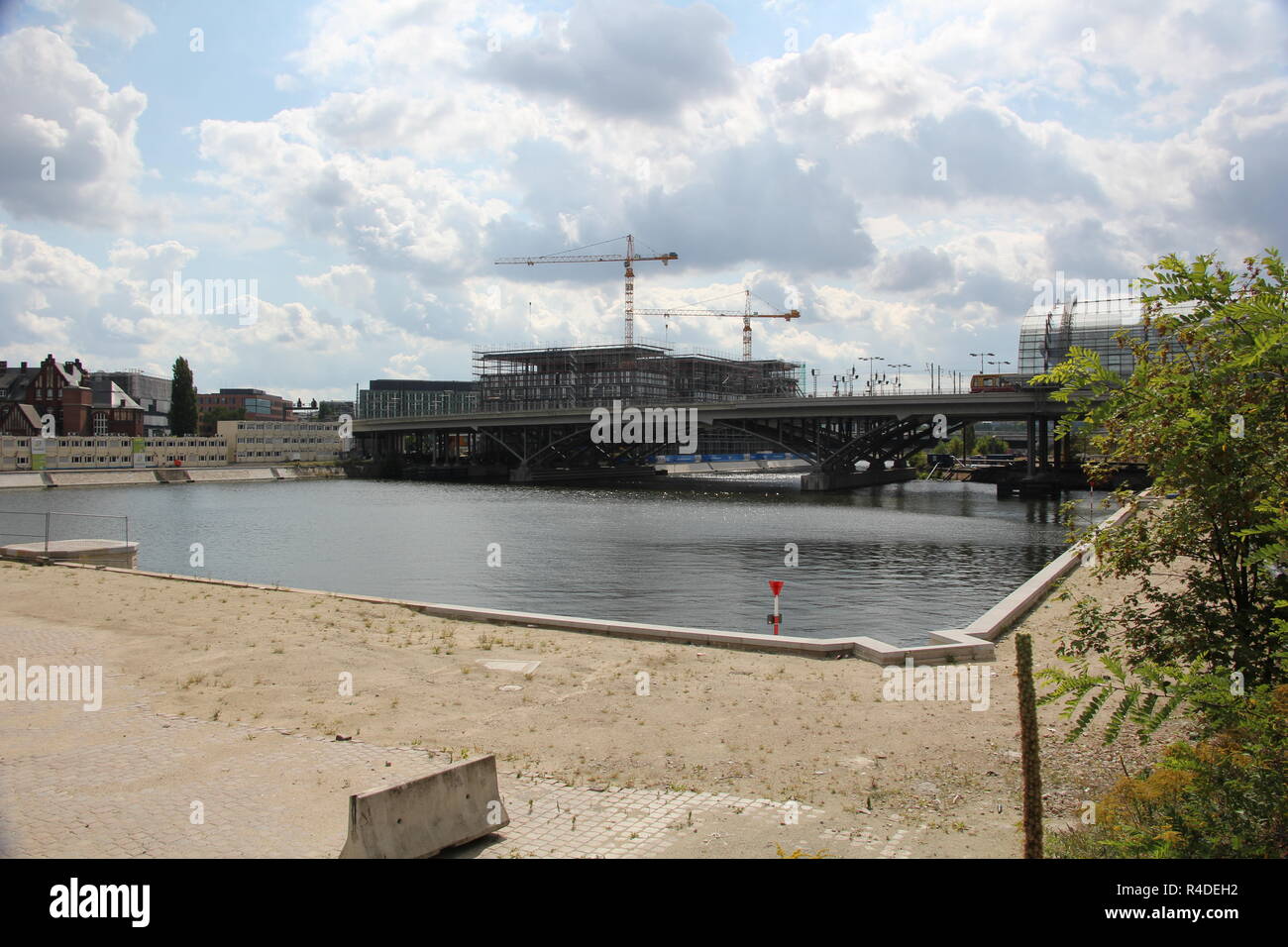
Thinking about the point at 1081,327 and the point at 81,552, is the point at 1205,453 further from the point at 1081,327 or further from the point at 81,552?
the point at 1081,327

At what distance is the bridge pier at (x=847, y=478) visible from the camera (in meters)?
93.1

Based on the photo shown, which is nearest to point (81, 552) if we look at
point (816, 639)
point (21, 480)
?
point (816, 639)

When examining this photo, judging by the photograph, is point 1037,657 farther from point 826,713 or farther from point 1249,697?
point 1249,697

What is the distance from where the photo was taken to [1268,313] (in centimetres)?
698

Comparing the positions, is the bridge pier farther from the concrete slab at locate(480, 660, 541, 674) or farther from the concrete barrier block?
the concrete barrier block

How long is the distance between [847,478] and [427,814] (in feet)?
304

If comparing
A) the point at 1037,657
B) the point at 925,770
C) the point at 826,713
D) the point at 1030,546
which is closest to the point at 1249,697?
the point at 925,770

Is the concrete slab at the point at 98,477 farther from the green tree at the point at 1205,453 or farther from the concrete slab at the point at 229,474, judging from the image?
the green tree at the point at 1205,453

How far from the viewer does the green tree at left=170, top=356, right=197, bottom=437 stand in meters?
135

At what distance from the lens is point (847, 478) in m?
97.1

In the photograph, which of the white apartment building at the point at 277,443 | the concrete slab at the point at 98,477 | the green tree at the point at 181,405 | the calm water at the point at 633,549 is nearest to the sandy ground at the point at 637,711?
the calm water at the point at 633,549

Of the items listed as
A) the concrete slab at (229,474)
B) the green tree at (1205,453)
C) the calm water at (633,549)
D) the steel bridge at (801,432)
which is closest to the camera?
the green tree at (1205,453)

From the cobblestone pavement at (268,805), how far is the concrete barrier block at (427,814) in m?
0.21

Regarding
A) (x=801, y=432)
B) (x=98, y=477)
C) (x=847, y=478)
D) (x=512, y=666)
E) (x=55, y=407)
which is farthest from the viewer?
(x=55, y=407)
